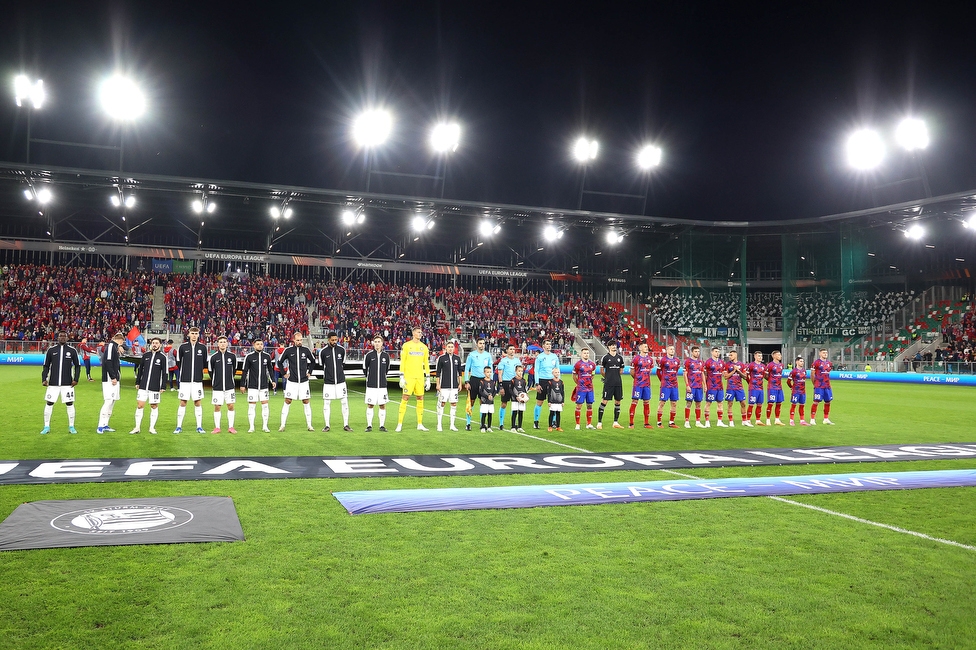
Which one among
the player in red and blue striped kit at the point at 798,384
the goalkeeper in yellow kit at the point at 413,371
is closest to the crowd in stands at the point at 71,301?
the goalkeeper in yellow kit at the point at 413,371

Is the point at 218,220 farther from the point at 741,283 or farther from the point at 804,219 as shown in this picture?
the point at 804,219

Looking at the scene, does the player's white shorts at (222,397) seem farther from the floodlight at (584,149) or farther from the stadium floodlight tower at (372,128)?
the floodlight at (584,149)

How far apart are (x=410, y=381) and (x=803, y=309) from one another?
31.0m

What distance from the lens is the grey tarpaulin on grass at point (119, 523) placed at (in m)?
5.37

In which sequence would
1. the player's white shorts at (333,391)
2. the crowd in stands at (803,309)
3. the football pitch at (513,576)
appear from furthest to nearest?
the crowd in stands at (803,309) < the player's white shorts at (333,391) < the football pitch at (513,576)

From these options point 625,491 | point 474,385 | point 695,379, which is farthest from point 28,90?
point 625,491

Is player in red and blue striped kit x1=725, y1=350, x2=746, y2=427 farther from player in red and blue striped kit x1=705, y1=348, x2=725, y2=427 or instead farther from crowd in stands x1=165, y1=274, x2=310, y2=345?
crowd in stands x1=165, y1=274, x2=310, y2=345

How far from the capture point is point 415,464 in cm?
945

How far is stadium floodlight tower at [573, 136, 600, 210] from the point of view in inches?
1385

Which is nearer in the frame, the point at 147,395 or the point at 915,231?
the point at 147,395

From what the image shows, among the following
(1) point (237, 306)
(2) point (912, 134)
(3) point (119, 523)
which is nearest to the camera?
(3) point (119, 523)

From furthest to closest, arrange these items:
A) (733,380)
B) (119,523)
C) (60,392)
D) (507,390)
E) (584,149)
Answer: (584,149), (733,380), (507,390), (60,392), (119,523)

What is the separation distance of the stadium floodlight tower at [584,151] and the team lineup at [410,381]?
21.2m

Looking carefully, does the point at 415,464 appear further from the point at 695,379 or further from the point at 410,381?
the point at 695,379
